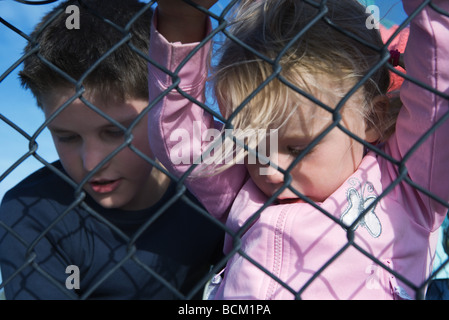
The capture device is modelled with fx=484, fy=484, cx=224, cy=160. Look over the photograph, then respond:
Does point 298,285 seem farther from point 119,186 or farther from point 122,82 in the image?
point 122,82

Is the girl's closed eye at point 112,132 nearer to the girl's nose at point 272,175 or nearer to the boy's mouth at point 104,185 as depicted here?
the boy's mouth at point 104,185

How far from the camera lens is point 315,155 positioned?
123cm

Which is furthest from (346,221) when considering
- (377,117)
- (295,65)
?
(295,65)

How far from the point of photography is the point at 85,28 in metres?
1.67

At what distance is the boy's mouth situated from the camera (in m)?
1.70

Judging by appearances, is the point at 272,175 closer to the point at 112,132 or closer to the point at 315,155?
the point at 315,155

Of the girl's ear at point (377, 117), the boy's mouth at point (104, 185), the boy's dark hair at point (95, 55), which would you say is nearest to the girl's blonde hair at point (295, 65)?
the girl's ear at point (377, 117)

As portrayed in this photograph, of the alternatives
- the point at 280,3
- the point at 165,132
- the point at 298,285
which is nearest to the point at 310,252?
the point at 298,285

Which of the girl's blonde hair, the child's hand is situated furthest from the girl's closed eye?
the child's hand

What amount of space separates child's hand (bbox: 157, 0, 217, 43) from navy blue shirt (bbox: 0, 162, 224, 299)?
31.7 inches

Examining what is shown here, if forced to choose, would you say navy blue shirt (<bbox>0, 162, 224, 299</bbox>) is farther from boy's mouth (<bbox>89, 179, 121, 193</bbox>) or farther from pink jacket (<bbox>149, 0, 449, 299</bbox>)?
pink jacket (<bbox>149, 0, 449, 299</bbox>)

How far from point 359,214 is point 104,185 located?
91 centimetres

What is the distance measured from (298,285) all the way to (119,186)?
31.6 inches

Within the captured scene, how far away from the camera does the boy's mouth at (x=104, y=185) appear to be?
5.59 ft
